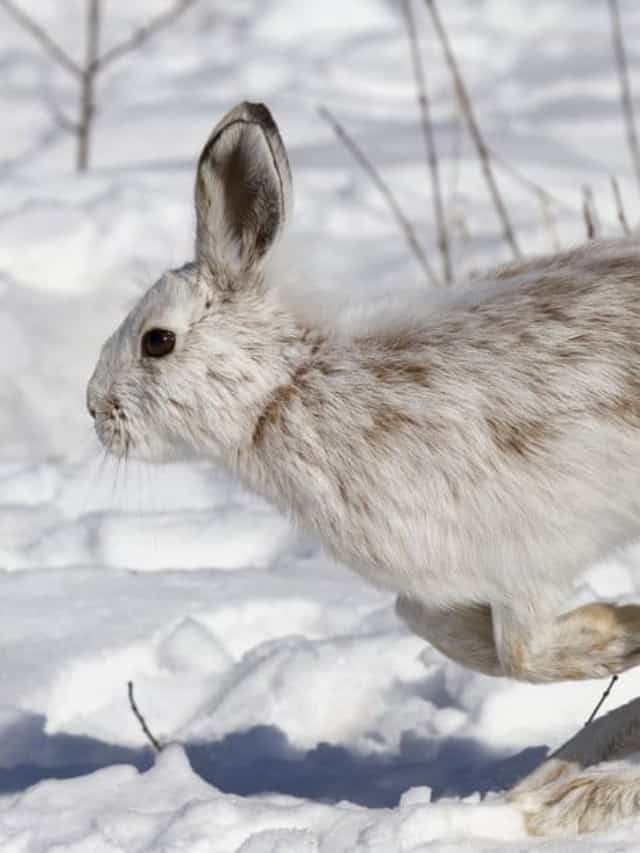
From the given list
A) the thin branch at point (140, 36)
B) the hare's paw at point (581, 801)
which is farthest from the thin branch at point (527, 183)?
the hare's paw at point (581, 801)

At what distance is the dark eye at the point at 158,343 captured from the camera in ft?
11.2

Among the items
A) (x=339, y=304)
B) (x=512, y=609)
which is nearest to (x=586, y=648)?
(x=512, y=609)

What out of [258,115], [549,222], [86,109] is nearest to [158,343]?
[258,115]

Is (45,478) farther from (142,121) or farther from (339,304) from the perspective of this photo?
(142,121)

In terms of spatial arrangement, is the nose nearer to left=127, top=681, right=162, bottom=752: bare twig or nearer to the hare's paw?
left=127, top=681, right=162, bottom=752: bare twig

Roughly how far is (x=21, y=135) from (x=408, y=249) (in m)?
2.04

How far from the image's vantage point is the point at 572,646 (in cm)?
330

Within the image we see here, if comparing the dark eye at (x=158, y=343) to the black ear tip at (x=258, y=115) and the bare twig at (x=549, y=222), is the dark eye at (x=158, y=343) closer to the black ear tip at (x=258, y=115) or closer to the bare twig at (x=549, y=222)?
the black ear tip at (x=258, y=115)

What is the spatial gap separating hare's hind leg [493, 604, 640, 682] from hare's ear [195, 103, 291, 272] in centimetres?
77

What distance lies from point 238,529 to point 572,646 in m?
1.80

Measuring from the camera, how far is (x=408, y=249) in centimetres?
658

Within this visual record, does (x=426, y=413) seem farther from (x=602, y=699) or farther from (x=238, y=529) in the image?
(x=238, y=529)

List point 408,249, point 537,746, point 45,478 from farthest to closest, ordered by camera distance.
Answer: point 408,249, point 45,478, point 537,746

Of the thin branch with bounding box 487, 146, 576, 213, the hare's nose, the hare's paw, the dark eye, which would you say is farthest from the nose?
the thin branch with bounding box 487, 146, 576, 213
